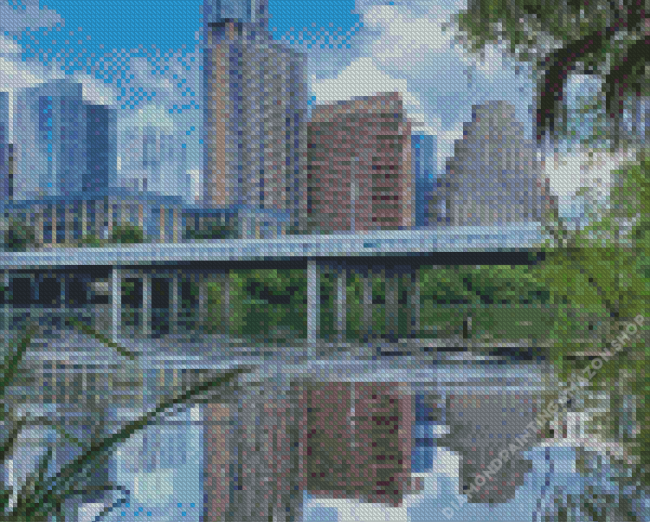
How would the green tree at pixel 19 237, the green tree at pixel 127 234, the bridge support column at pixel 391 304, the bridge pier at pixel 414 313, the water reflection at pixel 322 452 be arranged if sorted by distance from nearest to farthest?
the water reflection at pixel 322 452, the bridge support column at pixel 391 304, the bridge pier at pixel 414 313, the green tree at pixel 19 237, the green tree at pixel 127 234

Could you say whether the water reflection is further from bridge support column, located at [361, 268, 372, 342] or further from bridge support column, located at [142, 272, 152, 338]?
bridge support column, located at [142, 272, 152, 338]

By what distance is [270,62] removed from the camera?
3309cm

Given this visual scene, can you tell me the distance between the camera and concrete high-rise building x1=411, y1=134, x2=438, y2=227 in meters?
31.5

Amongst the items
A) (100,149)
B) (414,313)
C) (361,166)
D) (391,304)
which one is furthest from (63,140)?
(414,313)

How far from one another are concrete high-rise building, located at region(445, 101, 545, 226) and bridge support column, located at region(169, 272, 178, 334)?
13.5 meters

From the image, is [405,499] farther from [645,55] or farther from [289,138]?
[289,138]

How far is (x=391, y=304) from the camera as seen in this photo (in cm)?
2005

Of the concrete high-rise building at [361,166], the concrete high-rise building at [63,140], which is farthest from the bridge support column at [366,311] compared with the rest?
the concrete high-rise building at [63,140]

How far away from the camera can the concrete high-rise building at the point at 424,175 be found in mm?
31484

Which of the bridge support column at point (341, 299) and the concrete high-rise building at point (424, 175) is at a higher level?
the concrete high-rise building at point (424, 175)

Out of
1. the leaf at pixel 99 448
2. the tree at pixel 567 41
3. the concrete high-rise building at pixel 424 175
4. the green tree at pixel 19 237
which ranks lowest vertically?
the leaf at pixel 99 448

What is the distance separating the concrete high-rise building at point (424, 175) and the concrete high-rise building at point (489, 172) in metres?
0.87

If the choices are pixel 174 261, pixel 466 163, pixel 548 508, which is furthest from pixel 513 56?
pixel 466 163

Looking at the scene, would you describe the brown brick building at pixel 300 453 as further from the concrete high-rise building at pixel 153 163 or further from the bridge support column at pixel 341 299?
the concrete high-rise building at pixel 153 163
